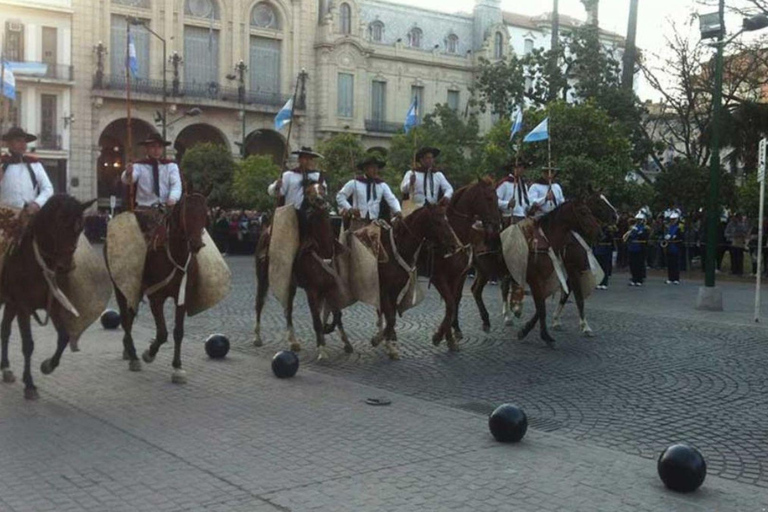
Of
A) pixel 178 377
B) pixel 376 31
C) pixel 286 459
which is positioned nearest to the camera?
pixel 286 459

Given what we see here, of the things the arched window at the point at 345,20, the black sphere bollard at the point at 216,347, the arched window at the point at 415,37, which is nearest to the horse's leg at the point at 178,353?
the black sphere bollard at the point at 216,347

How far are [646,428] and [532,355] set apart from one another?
148 inches

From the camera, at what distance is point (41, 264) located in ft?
26.7

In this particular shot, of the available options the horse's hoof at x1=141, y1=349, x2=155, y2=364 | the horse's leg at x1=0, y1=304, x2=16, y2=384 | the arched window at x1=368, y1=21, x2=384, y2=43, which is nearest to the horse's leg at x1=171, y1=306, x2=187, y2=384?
the horse's hoof at x1=141, y1=349, x2=155, y2=364

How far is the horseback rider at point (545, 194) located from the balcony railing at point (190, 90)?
38.0m

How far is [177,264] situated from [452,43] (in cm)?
5700

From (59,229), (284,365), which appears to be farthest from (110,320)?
(59,229)

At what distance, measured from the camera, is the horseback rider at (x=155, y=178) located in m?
9.95

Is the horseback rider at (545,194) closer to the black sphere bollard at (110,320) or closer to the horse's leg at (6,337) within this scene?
the black sphere bollard at (110,320)

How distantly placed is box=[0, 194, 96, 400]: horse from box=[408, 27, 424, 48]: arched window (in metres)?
54.9

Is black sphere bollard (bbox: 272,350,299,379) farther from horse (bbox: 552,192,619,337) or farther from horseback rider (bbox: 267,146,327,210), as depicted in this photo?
horse (bbox: 552,192,619,337)

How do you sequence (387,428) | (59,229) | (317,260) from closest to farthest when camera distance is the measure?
(387,428) < (59,229) < (317,260)

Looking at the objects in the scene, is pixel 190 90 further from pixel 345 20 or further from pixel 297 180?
pixel 297 180

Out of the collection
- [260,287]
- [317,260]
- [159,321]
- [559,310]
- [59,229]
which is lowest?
[559,310]
